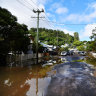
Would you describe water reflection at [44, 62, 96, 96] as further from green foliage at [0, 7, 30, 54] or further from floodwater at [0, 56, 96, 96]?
green foliage at [0, 7, 30, 54]

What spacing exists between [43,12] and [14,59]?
40.1 feet

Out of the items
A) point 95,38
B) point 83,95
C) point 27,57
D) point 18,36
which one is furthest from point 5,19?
point 95,38

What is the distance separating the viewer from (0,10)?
1441cm

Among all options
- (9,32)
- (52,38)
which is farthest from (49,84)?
(52,38)

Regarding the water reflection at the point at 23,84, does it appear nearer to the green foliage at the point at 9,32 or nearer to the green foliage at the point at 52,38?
the green foliage at the point at 9,32

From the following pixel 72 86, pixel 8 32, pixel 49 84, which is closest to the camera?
pixel 72 86

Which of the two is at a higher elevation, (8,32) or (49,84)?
(8,32)

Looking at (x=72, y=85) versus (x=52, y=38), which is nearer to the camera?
(x=72, y=85)

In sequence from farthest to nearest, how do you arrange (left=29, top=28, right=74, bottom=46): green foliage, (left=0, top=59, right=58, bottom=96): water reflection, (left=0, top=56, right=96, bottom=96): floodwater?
(left=29, top=28, right=74, bottom=46): green foliage, (left=0, top=59, right=58, bottom=96): water reflection, (left=0, top=56, right=96, bottom=96): floodwater

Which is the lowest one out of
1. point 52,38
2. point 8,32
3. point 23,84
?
point 23,84

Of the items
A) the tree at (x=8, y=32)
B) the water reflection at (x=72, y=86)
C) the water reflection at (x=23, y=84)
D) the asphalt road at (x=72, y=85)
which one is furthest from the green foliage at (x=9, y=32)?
the water reflection at (x=72, y=86)

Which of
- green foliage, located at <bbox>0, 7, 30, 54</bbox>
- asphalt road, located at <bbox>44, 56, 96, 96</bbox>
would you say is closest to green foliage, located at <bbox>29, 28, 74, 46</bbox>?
green foliage, located at <bbox>0, 7, 30, 54</bbox>

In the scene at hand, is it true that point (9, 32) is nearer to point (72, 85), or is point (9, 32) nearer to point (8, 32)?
point (8, 32)

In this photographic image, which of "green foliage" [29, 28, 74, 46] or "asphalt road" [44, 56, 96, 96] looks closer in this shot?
"asphalt road" [44, 56, 96, 96]
